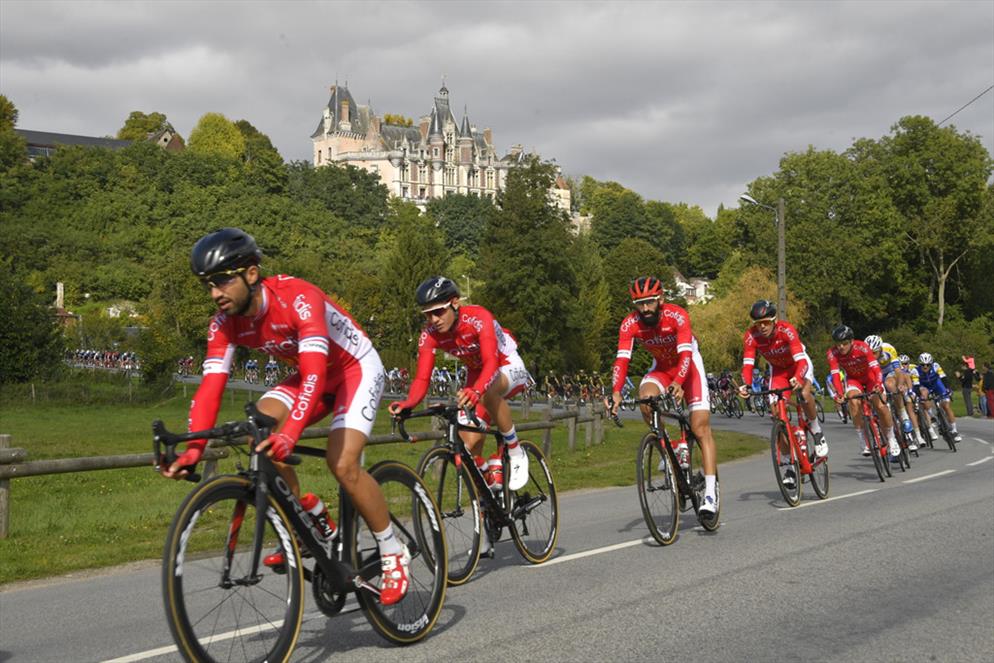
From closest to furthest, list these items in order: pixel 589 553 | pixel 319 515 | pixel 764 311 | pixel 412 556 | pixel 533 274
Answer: pixel 319 515 < pixel 412 556 < pixel 589 553 < pixel 764 311 < pixel 533 274

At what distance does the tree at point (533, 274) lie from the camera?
65188 millimetres

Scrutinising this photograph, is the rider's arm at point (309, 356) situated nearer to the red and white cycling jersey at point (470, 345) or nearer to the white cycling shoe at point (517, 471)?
the red and white cycling jersey at point (470, 345)

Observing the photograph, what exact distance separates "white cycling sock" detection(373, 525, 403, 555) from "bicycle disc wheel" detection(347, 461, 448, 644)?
0.04 meters

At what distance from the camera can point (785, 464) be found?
11.9m

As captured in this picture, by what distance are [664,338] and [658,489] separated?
140cm

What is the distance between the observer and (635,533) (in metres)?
9.98

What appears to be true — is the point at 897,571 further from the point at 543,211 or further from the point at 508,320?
the point at 543,211

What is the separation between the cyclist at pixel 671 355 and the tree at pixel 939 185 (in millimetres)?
75797

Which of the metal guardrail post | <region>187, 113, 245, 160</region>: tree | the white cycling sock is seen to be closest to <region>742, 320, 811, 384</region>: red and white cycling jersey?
the white cycling sock

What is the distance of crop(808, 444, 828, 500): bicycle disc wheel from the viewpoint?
1236 centimetres

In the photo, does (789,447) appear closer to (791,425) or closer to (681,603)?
(791,425)

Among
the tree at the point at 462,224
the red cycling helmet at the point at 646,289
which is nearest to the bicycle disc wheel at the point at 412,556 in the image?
the red cycling helmet at the point at 646,289

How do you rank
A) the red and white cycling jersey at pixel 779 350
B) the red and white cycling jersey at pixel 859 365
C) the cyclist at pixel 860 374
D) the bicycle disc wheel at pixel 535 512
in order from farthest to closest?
the red and white cycling jersey at pixel 859 365
the cyclist at pixel 860 374
the red and white cycling jersey at pixel 779 350
the bicycle disc wheel at pixel 535 512

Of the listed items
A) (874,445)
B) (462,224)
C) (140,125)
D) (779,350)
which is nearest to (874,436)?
(874,445)
